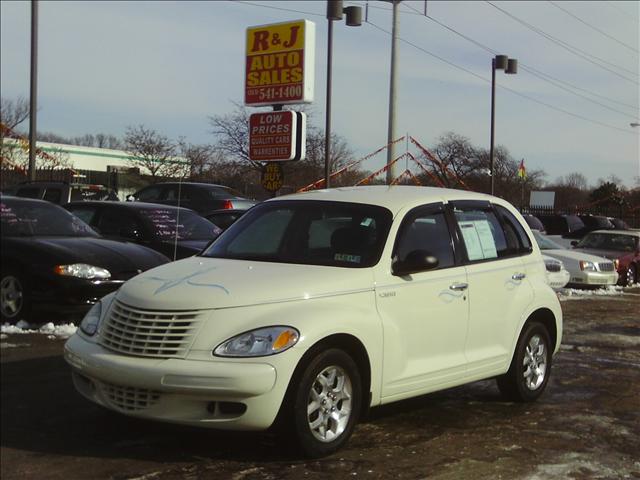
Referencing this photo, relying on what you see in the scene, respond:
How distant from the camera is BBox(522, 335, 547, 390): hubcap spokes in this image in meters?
6.30

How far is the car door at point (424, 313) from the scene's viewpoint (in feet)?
16.6

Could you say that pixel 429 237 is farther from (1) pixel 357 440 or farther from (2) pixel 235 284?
(2) pixel 235 284

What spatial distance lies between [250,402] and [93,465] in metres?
0.91

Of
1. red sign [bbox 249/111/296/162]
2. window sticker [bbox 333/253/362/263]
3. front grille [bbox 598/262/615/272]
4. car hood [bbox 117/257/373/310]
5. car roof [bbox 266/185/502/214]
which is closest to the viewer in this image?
car hood [bbox 117/257/373/310]

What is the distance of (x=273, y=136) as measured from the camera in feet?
44.8

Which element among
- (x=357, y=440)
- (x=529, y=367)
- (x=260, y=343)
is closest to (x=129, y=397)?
(x=260, y=343)

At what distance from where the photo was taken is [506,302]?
6.04m

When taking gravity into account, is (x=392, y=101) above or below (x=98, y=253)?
above

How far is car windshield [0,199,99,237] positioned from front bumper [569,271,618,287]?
11444 mm

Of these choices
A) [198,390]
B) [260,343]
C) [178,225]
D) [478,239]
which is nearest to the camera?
[198,390]

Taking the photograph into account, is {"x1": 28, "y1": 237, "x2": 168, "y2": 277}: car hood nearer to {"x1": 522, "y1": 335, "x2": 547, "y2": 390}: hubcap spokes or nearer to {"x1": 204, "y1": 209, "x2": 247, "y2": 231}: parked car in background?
{"x1": 522, "y1": 335, "x2": 547, "y2": 390}: hubcap spokes

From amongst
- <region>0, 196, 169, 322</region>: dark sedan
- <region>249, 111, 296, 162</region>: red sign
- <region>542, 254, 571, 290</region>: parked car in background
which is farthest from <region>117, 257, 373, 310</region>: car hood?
<region>542, 254, 571, 290</region>: parked car in background

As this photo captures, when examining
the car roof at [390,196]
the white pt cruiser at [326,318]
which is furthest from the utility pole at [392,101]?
the white pt cruiser at [326,318]

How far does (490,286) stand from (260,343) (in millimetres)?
2277
